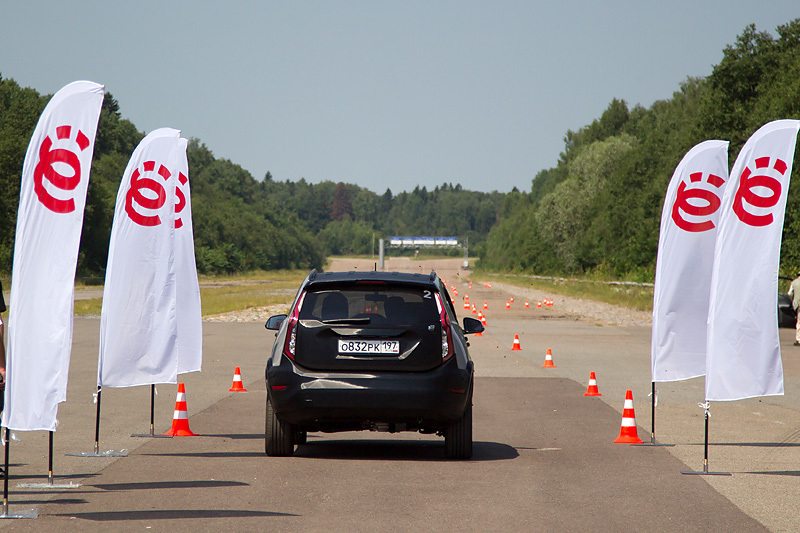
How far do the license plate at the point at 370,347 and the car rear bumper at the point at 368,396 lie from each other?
20 centimetres

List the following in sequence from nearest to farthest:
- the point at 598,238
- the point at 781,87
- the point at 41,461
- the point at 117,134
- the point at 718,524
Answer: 1. the point at 718,524
2. the point at 41,461
3. the point at 781,87
4. the point at 598,238
5. the point at 117,134

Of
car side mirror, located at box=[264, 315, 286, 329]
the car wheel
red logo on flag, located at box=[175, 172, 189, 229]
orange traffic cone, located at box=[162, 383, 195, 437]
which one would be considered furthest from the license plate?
red logo on flag, located at box=[175, 172, 189, 229]

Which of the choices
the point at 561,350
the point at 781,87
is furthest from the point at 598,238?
the point at 561,350

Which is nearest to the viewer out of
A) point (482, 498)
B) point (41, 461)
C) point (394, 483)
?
point (482, 498)

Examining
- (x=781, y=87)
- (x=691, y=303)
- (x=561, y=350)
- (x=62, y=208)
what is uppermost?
(x=781, y=87)

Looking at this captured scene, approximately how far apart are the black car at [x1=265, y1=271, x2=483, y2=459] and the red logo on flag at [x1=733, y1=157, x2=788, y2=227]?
263 centimetres

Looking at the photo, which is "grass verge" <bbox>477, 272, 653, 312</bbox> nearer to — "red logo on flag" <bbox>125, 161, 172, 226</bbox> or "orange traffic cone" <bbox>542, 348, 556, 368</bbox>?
"orange traffic cone" <bbox>542, 348, 556, 368</bbox>

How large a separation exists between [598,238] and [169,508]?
76878 millimetres

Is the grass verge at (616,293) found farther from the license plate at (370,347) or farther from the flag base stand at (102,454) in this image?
the flag base stand at (102,454)

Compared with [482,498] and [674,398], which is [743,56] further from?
[482,498]

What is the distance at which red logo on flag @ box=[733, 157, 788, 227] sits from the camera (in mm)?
8242

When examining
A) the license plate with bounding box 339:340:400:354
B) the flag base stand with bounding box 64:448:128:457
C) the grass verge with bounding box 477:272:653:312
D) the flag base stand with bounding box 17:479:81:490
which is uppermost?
the license plate with bounding box 339:340:400:354

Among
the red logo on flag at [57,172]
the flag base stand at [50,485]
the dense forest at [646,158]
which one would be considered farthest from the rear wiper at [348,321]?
the dense forest at [646,158]

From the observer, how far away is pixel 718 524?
6.34 metres
